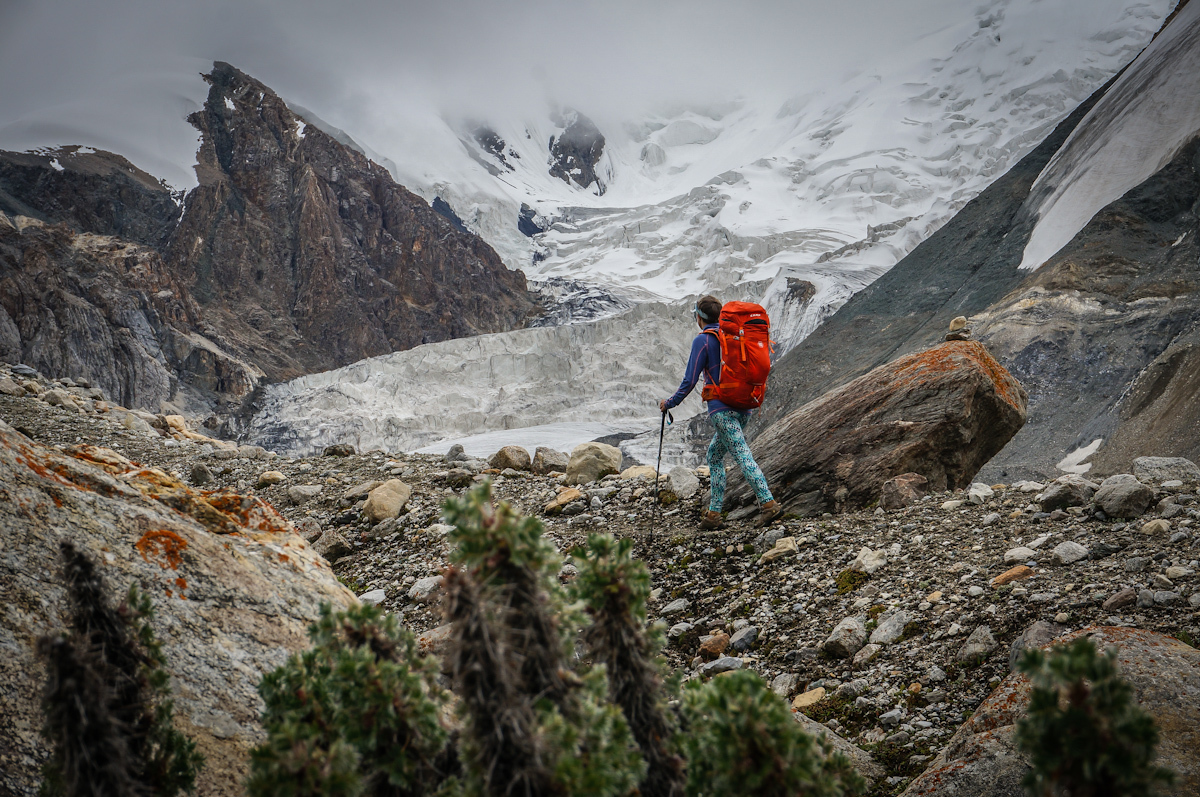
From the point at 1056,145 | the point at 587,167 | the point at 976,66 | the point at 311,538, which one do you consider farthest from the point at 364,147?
the point at 311,538

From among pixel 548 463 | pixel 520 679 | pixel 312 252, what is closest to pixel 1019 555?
pixel 520 679

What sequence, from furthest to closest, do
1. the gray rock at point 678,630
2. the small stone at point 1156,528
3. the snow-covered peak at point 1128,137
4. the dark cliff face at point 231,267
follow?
the dark cliff face at point 231,267
the snow-covered peak at point 1128,137
the gray rock at point 678,630
the small stone at point 1156,528

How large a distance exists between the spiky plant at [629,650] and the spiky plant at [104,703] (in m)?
0.89

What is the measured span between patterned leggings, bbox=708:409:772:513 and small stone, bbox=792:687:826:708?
2.33 meters

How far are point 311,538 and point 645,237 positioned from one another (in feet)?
359

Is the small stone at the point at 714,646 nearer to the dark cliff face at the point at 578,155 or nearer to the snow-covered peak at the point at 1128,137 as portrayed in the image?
the snow-covered peak at the point at 1128,137

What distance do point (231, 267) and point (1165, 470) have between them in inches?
3859

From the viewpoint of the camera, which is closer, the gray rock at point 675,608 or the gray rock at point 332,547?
the gray rock at point 675,608

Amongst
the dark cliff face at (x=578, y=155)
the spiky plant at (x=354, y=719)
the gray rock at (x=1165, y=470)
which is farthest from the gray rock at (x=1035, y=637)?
the dark cliff face at (x=578, y=155)

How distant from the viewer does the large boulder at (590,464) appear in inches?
289

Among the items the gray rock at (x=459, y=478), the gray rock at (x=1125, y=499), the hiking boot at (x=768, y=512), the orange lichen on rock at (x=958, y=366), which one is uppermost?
the orange lichen on rock at (x=958, y=366)

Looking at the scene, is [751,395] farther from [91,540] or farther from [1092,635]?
[91,540]

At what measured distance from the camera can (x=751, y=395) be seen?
550 cm

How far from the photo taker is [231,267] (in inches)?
3305
